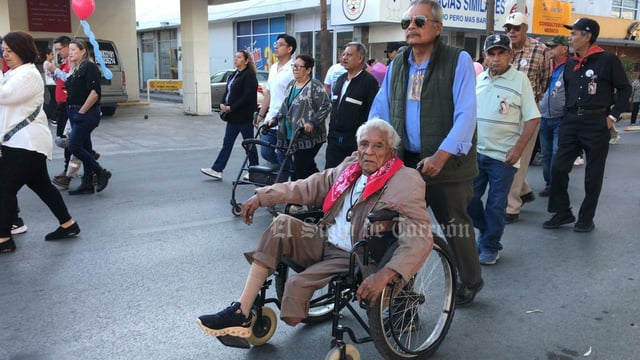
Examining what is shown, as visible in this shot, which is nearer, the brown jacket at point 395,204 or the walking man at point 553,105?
the brown jacket at point 395,204

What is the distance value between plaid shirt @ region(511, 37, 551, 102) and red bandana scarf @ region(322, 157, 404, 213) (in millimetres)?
3549

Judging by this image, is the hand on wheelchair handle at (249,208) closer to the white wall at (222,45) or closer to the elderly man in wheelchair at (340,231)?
the elderly man in wheelchair at (340,231)

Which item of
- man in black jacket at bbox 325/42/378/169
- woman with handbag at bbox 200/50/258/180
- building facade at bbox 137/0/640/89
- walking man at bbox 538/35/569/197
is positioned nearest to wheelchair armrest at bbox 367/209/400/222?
man in black jacket at bbox 325/42/378/169

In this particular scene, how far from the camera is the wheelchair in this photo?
2.93 m

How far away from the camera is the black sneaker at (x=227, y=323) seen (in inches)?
119

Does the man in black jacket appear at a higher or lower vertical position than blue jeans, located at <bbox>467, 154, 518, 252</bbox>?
higher

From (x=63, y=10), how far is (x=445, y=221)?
703 inches

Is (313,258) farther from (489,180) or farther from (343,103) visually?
(343,103)

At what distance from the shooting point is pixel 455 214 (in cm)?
371

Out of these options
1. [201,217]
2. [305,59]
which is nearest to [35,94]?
[201,217]

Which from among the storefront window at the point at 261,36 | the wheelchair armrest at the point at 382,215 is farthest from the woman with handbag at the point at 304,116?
the storefront window at the point at 261,36

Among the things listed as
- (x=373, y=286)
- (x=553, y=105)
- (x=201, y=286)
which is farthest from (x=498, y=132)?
(x=553, y=105)

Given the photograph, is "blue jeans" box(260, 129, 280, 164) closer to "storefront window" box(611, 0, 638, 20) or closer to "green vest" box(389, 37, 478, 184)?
"green vest" box(389, 37, 478, 184)

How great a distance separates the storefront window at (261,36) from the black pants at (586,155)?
2017 cm
